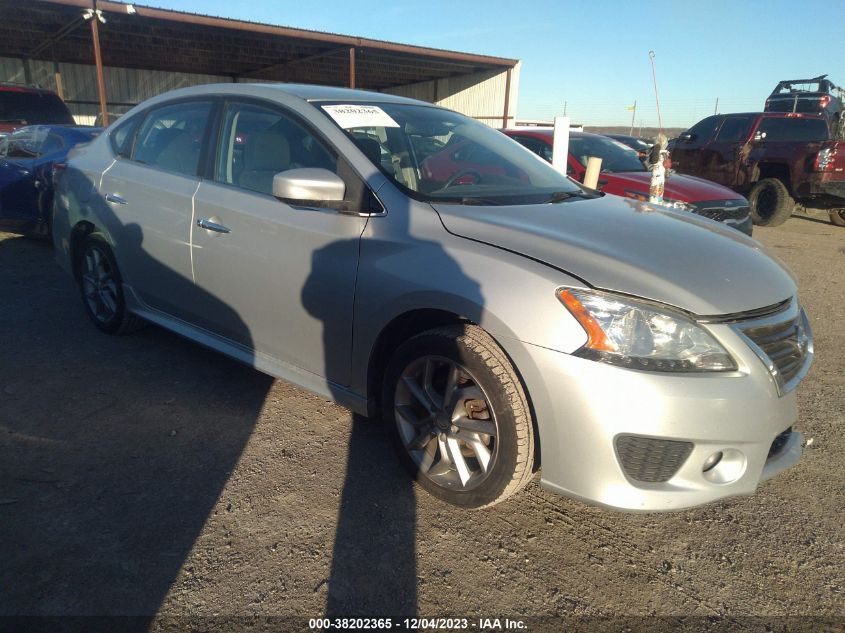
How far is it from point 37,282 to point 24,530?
419 cm

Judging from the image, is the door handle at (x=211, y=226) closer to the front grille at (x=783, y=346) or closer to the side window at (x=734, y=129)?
the front grille at (x=783, y=346)

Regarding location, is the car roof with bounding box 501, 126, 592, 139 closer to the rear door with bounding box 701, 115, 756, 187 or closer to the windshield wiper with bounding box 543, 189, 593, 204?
the rear door with bounding box 701, 115, 756, 187

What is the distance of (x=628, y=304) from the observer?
2.02m

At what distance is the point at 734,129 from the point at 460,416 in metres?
11.1

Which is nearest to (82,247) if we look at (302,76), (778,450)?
(778,450)

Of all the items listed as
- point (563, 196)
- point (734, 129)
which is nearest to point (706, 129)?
point (734, 129)

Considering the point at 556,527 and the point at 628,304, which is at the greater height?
the point at 628,304

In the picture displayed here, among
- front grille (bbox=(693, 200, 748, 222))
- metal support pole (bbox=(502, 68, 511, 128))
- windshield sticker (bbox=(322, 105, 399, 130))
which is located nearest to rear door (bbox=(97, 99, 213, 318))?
windshield sticker (bbox=(322, 105, 399, 130))

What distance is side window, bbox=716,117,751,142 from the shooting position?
1094 centimetres

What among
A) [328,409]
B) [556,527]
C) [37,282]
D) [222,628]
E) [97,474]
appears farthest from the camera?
[37,282]

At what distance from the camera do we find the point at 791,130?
416 inches

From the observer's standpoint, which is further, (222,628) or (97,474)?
(97,474)

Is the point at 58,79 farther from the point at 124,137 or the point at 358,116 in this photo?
the point at 358,116

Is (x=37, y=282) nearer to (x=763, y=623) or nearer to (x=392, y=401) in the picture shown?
(x=392, y=401)
